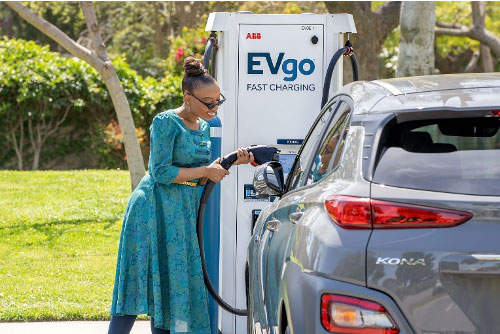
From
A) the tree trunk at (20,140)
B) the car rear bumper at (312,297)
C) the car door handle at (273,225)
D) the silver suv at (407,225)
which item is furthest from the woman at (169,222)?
the tree trunk at (20,140)

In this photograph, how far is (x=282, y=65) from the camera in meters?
6.52

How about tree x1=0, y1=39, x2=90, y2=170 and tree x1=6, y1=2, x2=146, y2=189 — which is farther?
tree x1=0, y1=39, x2=90, y2=170

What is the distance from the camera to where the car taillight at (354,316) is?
3189 mm

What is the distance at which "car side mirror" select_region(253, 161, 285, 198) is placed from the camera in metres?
4.77

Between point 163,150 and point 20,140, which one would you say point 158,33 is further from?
point 163,150

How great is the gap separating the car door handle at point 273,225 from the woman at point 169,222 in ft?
4.47

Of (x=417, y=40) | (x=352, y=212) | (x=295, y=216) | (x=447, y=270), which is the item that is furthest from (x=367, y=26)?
(x=447, y=270)

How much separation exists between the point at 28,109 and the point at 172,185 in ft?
47.6

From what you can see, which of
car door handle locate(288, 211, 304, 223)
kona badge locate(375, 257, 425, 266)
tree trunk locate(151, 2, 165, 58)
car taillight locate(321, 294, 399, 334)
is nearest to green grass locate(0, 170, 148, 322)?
car door handle locate(288, 211, 304, 223)

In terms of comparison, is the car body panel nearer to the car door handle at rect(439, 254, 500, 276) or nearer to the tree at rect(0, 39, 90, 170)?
the car door handle at rect(439, 254, 500, 276)

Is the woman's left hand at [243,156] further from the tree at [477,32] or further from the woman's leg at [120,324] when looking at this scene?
the tree at [477,32]

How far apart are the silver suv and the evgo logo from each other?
2810 mm

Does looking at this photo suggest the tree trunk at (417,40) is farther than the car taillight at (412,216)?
Yes

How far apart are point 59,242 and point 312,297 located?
321 inches
